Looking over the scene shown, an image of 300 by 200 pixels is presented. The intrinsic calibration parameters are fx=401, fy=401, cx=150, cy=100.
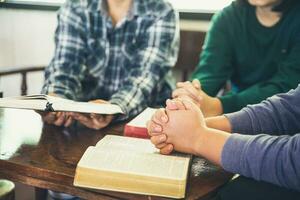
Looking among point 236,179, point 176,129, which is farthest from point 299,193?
point 176,129

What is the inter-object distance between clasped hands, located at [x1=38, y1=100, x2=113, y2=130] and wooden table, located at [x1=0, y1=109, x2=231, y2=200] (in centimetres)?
2

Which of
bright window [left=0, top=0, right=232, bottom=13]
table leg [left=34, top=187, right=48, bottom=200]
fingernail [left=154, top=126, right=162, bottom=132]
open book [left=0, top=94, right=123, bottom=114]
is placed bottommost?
table leg [left=34, top=187, right=48, bottom=200]

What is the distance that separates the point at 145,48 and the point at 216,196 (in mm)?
785

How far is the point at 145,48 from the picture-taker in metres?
1.42

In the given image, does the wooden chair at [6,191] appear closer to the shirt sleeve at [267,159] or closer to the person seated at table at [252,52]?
the shirt sleeve at [267,159]

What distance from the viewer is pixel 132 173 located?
674mm

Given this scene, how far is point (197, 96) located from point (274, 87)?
0.37 m

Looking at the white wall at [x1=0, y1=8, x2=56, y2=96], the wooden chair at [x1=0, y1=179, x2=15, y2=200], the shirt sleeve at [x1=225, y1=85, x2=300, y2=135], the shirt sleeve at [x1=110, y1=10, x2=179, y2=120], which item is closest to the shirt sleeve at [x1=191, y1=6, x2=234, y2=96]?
the shirt sleeve at [x1=110, y1=10, x2=179, y2=120]

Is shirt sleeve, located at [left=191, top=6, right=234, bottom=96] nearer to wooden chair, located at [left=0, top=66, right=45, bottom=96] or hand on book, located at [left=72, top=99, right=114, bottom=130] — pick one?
hand on book, located at [left=72, top=99, right=114, bottom=130]

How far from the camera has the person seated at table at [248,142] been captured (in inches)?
26.5

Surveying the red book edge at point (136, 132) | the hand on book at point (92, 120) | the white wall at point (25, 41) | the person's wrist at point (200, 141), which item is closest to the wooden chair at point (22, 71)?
the white wall at point (25, 41)

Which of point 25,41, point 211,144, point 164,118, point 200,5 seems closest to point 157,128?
point 164,118

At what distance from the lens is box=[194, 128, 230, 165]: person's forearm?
29.4 inches

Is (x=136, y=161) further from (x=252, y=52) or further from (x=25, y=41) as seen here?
(x=25, y=41)
